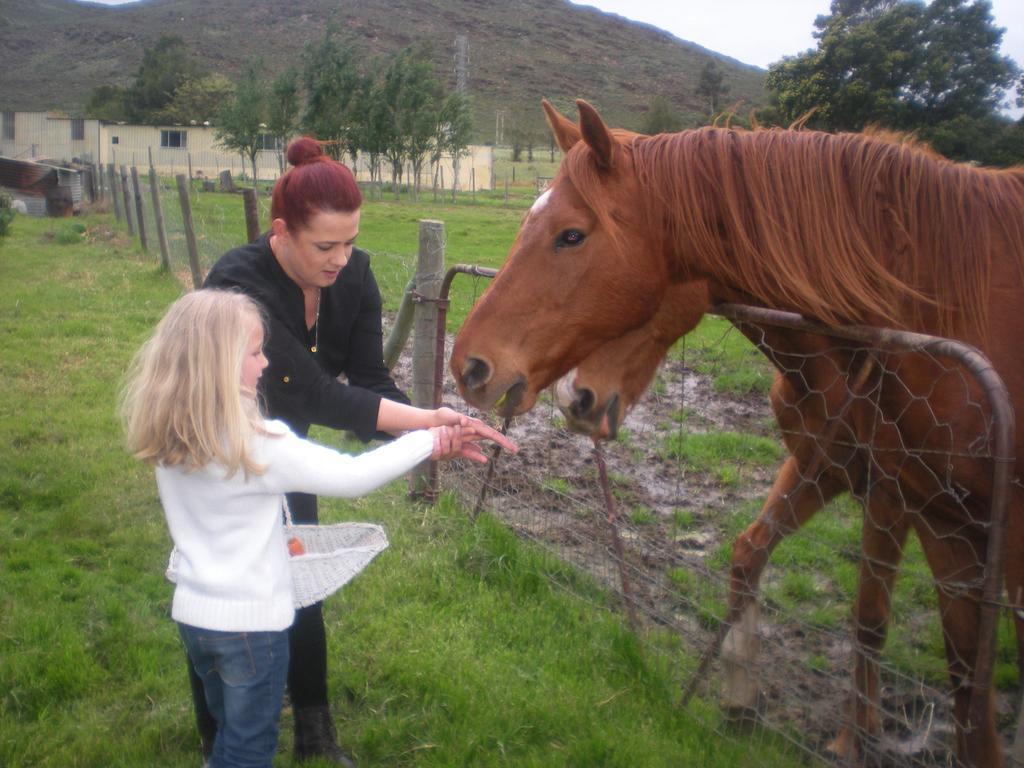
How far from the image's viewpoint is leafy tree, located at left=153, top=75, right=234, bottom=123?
64.7 m

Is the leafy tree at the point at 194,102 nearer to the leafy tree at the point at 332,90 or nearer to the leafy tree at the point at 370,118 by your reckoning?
the leafy tree at the point at 332,90

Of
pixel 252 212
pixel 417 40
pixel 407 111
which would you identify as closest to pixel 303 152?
pixel 252 212

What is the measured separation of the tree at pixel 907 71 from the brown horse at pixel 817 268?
11120 mm

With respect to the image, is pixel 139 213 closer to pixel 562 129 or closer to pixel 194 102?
pixel 562 129

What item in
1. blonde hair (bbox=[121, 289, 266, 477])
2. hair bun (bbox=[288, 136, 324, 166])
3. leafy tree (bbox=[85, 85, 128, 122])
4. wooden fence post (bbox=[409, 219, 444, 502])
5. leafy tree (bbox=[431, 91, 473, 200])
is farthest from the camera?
leafy tree (bbox=[85, 85, 128, 122])

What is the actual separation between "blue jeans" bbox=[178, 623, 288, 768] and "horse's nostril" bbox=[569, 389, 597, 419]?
103 cm

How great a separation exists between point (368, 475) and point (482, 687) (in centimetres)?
138

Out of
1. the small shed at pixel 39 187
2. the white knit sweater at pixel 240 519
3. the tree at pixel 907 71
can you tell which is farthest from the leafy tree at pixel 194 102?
the white knit sweater at pixel 240 519

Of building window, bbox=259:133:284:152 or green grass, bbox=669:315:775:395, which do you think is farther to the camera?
building window, bbox=259:133:284:152

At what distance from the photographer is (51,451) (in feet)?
18.1

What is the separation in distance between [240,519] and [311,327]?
90cm

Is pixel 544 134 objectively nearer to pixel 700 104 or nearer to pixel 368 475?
pixel 700 104

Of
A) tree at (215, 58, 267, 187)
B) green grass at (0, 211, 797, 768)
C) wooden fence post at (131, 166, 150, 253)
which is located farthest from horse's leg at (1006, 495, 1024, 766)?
tree at (215, 58, 267, 187)

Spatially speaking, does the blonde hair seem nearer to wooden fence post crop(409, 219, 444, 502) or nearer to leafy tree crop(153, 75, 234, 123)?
wooden fence post crop(409, 219, 444, 502)
